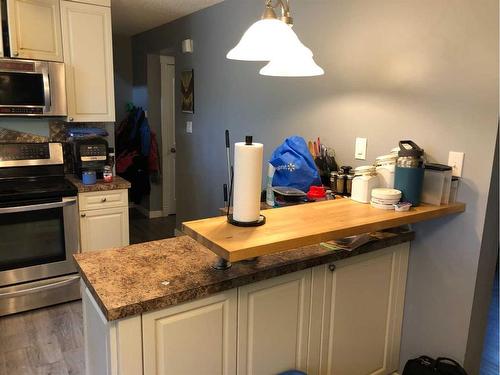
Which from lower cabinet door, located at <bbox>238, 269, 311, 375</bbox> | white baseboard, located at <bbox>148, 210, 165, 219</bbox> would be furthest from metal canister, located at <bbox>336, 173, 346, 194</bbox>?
white baseboard, located at <bbox>148, 210, 165, 219</bbox>

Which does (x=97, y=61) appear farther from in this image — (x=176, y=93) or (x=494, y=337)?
(x=494, y=337)

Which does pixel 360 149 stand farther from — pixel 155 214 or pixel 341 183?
pixel 155 214

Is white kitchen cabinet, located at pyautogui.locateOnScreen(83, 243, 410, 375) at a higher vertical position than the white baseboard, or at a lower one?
higher

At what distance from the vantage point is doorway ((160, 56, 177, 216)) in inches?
199

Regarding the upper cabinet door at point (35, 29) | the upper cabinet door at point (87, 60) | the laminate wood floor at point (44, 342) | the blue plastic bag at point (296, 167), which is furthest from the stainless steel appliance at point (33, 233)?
the blue plastic bag at point (296, 167)

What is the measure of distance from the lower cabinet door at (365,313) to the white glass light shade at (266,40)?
949 millimetres

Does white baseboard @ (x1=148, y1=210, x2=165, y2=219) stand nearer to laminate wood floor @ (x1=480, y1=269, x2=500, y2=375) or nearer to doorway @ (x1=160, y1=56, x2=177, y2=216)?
doorway @ (x1=160, y1=56, x2=177, y2=216)

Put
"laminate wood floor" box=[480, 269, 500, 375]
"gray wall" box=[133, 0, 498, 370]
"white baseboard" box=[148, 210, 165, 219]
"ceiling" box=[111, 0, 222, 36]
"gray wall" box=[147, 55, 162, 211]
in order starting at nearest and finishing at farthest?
"gray wall" box=[133, 0, 498, 370] < "laminate wood floor" box=[480, 269, 500, 375] < "ceiling" box=[111, 0, 222, 36] < "gray wall" box=[147, 55, 162, 211] < "white baseboard" box=[148, 210, 165, 219]

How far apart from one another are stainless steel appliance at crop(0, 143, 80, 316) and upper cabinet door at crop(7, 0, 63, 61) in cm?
69

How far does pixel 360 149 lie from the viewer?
7.43ft

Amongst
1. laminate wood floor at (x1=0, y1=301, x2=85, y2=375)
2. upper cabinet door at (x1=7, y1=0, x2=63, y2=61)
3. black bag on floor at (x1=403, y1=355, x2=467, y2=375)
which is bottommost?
laminate wood floor at (x1=0, y1=301, x2=85, y2=375)

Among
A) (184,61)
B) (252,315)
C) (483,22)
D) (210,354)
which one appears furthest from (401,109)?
(184,61)

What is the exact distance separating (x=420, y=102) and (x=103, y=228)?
240 centimetres

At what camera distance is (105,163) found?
329 cm
